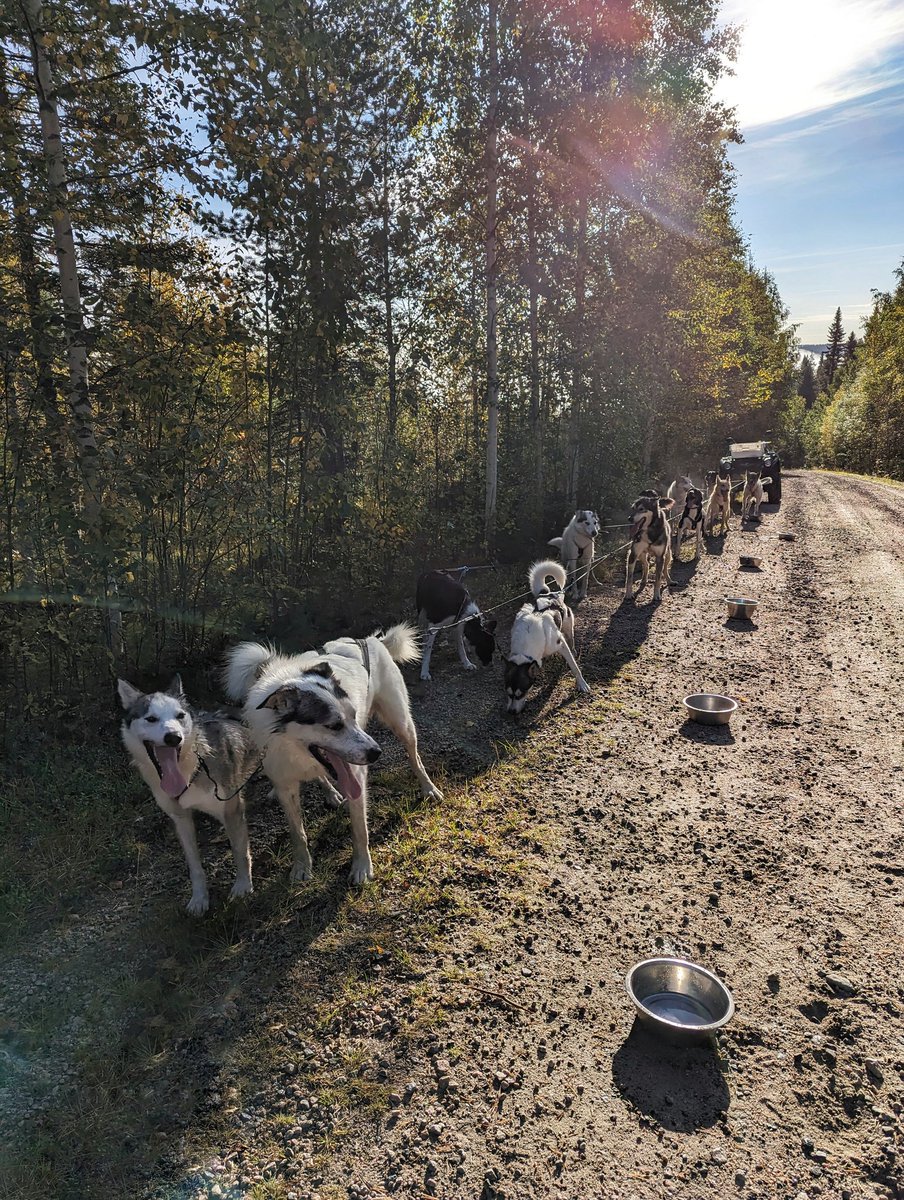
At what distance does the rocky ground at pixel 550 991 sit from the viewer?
261 cm

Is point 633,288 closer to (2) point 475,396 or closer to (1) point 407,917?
(2) point 475,396

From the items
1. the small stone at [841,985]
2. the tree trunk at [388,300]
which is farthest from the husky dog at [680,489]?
the small stone at [841,985]

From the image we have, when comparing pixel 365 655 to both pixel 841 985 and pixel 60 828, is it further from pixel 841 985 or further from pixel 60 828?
pixel 841 985

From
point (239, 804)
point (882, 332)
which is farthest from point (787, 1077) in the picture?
point (882, 332)

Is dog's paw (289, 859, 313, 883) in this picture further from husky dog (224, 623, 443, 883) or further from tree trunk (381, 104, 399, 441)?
tree trunk (381, 104, 399, 441)

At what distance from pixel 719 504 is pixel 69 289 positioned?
54.2 ft

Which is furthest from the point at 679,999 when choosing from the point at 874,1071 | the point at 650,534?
the point at 650,534

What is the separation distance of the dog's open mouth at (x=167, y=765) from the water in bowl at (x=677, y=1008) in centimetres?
296

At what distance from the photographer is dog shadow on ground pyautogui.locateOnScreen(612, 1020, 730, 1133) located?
2.77m

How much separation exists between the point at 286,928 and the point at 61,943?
1.41 metres

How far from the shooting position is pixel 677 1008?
3.34m

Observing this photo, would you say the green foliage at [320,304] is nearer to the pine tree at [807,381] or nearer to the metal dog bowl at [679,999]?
the metal dog bowl at [679,999]

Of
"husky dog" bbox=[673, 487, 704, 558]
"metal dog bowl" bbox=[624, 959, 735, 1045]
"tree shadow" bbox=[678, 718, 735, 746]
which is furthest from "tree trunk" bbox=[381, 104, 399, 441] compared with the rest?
"metal dog bowl" bbox=[624, 959, 735, 1045]

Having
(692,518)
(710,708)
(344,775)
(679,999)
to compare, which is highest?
(692,518)
